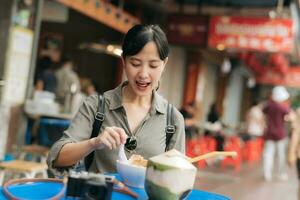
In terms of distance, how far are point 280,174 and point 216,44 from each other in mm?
Answer: 3359

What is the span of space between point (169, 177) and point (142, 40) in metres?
0.68

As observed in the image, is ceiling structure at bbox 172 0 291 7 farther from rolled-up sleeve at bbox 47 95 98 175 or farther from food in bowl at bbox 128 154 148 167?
food in bowl at bbox 128 154 148 167

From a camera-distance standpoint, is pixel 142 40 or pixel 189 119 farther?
pixel 189 119

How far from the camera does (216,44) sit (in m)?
10.7

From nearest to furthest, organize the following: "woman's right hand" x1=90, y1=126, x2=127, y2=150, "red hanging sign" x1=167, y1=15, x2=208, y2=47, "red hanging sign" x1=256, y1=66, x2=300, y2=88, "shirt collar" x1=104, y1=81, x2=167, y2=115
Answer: "woman's right hand" x1=90, y1=126, x2=127, y2=150, "shirt collar" x1=104, y1=81, x2=167, y2=115, "red hanging sign" x1=167, y1=15, x2=208, y2=47, "red hanging sign" x1=256, y1=66, x2=300, y2=88

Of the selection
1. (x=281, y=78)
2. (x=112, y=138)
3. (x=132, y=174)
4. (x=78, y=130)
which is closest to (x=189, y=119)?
(x=78, y=130)

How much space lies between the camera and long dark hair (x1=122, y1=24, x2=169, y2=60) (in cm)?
211

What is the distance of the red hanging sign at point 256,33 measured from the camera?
10.2m

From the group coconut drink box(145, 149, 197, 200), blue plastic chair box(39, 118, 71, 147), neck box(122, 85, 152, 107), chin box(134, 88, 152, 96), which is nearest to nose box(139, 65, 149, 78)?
chin box(134, 88, 152, 96)

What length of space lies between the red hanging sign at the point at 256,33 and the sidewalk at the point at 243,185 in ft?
8.93

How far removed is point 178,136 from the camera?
236cm

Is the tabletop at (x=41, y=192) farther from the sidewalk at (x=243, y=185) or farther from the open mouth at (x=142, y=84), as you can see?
the sidewalk at (x=243, y=185)

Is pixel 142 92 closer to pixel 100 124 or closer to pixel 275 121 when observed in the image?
pixel 100 124

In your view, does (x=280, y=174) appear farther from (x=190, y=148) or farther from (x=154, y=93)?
(x=154, y=93)
